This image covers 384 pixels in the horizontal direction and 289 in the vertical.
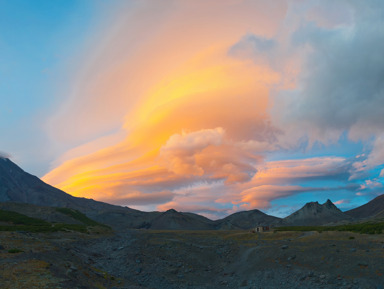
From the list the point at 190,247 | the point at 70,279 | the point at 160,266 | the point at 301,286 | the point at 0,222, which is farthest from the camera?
the point at 0,222

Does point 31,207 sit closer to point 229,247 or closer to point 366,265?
point 229,247

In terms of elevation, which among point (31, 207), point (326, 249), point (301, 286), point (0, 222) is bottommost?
point (301, 286)

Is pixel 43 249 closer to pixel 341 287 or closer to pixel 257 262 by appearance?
pixel 257 262

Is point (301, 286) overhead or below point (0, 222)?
below

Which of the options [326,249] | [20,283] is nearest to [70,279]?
[20,283]

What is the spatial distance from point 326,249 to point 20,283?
35.5 m

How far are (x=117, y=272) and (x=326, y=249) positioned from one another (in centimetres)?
2810

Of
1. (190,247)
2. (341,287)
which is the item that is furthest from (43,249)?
(341,287)

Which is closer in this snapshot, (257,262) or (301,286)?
(301,286)

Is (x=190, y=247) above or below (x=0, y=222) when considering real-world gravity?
below

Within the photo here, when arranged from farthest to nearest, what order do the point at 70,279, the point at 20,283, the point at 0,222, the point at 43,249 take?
the point at 0,222 → the point at 43,249 → the point at 70,279 → the point at 20,283

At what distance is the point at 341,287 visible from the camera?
28.3 meters

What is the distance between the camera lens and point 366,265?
31.3 metres

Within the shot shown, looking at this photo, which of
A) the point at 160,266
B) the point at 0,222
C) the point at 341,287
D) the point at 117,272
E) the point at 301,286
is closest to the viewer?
the point at 341,287
